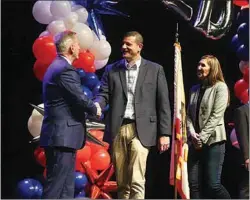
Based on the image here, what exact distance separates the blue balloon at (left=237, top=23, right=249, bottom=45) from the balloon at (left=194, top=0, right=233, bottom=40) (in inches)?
9.5

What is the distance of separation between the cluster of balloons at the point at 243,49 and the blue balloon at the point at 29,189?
232 centimetres

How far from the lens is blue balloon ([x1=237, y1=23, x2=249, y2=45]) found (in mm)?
5391

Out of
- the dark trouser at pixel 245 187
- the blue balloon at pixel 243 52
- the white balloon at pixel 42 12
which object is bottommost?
the dark trouser at pixel 245 187

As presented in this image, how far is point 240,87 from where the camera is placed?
18.1 ft

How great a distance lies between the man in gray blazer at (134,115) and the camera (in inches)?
181

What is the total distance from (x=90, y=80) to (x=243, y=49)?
162 centimetres

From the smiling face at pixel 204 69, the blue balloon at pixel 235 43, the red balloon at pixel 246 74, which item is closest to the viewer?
the smiling face at pixel 204 69

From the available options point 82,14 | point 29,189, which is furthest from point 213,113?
point 29,189

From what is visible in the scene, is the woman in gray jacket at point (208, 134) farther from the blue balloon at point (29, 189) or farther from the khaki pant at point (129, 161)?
the blue balloon at point (29, 189)

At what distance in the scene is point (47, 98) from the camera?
466cm

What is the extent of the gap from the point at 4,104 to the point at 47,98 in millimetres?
1296

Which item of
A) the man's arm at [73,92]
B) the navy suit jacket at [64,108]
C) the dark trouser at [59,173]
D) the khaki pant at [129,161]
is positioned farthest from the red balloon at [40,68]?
the khaki pant at [129,161]

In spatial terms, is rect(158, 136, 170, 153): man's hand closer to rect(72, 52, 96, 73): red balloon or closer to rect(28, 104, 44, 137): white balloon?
rect(72, 52, 96, 73): red balloon

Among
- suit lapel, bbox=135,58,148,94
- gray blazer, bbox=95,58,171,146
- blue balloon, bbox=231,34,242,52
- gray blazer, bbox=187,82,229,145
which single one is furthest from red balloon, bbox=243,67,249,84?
suit lapel, bbox=135,58,148,94
